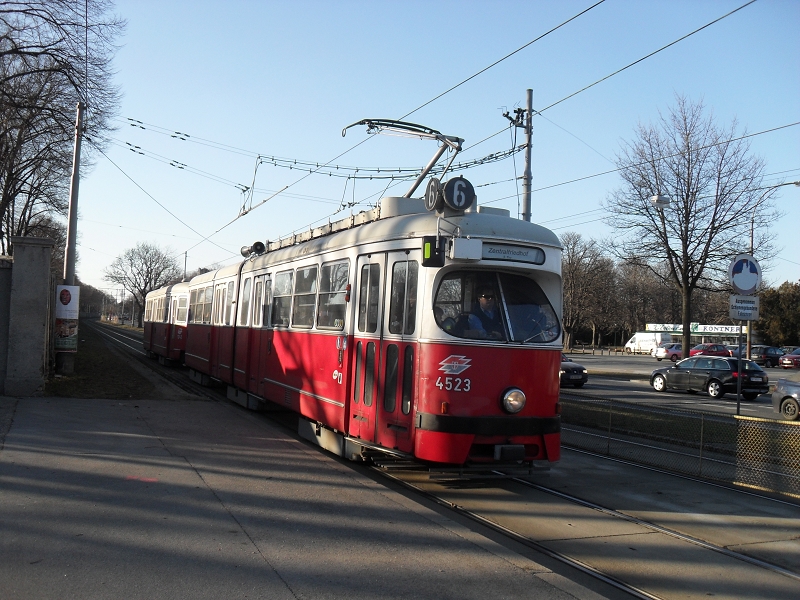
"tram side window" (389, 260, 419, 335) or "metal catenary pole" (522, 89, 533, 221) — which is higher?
"metal catenary pole" (522, 89, 533, 221)

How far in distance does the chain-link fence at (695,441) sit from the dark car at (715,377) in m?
12.7

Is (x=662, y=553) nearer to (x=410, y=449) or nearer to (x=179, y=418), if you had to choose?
(x=410, y=449)

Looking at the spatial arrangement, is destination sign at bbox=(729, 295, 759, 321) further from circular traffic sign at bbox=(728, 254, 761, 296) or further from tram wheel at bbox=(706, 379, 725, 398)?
tram wheel at bbox=(706, 379, 725, 398)

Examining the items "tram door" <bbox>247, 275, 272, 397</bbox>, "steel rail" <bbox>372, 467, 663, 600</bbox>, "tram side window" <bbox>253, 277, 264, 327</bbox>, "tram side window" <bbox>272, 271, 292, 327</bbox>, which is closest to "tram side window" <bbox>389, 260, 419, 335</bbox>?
"steel rail" <bbox>372, 467, 663, 600</bbox>

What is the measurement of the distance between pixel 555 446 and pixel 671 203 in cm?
2421

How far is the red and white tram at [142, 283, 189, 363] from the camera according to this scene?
23.5 meters

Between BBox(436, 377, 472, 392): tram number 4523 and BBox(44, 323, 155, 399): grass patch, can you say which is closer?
BBox(436, 377, 472, 392): tram number 4523

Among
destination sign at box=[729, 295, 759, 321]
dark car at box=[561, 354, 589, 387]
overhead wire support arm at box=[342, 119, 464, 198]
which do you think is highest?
overhead wire support arm at box=[342, 119, 464, 198]

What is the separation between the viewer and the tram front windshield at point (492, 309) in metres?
8.09

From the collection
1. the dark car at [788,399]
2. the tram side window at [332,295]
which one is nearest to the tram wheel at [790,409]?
the dark car at [788,399]

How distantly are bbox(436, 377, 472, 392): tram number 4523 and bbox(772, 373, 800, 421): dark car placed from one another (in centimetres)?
1375

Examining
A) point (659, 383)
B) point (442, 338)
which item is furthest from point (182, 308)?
point (659, 383)

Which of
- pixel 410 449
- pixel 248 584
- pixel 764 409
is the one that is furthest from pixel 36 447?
pixel 764 409

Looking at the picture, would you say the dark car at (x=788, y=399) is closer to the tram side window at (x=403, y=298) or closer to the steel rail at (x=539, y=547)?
the steel rail at (x=539, y=547)
